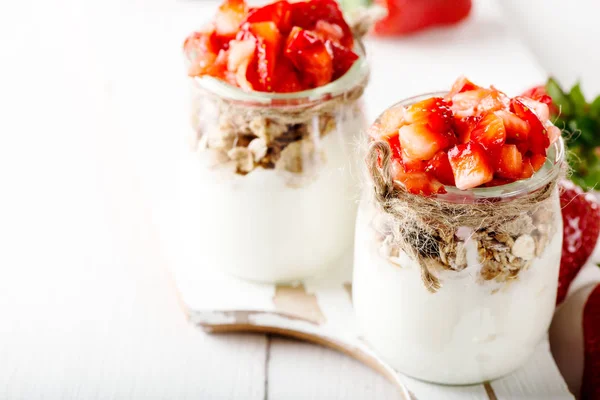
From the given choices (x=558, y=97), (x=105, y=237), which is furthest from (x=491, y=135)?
(x=105, y=237)

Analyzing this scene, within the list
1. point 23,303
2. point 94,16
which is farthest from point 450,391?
point 94,16

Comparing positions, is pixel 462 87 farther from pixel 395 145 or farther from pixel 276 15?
pixel 276 15

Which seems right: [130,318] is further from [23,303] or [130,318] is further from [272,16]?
[272,16]

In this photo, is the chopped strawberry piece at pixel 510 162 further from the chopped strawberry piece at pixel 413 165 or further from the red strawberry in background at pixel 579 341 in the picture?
the red strawberry in background at pixel 579 341

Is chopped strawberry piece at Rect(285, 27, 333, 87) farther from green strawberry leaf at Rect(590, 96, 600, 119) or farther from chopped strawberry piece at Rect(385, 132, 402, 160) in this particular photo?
green strawberry leaf at Rect(590, 96, 600, 119)

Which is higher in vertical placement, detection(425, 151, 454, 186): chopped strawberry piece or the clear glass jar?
detection(425, 151, 454, 186): chopped strawberry piece

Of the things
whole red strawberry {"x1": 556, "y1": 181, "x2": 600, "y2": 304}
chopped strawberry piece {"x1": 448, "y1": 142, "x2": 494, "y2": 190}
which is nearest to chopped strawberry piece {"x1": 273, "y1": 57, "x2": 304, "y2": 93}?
chopped strawberry piece {"x1": 448, "y1": 142, "x2": 494, "y2": 190}
